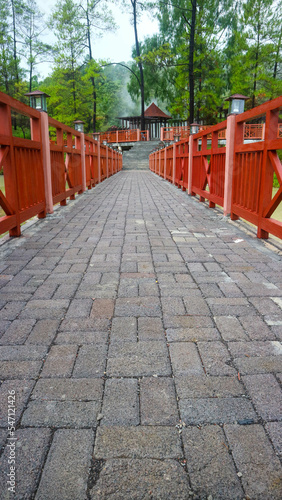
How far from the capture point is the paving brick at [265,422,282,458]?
4.24 ft

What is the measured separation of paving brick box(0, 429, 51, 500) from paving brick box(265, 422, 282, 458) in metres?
0.77

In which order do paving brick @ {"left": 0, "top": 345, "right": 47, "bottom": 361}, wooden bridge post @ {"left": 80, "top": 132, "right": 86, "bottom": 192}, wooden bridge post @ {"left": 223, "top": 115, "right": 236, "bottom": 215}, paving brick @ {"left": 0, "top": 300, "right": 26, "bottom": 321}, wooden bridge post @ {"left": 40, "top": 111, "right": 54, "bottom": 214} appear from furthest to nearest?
wooden bridge post @ {"left": 80, "top": 132, "right": 86, "bottom": 192} → wooden bridge post @ {"left": 40, "top": 111, "right": 54, "bottom": 214} → wooden bridge post @ {"left": 223, "top": 115, "right": 236, "bottom": 215} → paving brick @ {"left": 0, "top": 300, "right": 26, "bottom": 321} → paving brick @ {"left": 0, "top": 345, "right": 47, "bottom": 361}

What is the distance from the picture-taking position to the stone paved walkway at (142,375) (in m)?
1.19

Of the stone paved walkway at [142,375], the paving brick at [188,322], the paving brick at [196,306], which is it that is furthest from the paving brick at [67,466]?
the paving brick at [196,306]

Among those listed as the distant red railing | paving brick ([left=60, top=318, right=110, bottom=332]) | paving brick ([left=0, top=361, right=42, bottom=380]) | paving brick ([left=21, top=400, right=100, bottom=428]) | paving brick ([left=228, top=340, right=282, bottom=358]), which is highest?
the distant red railing

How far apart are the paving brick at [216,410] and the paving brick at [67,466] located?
376 millimetres

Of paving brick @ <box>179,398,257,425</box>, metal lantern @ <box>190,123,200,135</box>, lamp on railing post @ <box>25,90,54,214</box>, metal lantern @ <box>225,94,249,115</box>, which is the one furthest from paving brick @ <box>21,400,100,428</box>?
metal lantern @ <box>190,123,200,135</box>

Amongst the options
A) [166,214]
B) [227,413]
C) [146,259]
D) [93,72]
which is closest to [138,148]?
[93,72]

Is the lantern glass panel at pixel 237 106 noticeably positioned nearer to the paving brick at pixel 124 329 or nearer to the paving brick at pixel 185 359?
the paving brick at pixel 124 329

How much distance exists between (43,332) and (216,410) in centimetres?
106

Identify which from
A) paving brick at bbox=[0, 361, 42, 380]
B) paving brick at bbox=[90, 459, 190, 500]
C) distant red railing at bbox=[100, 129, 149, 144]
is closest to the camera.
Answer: paving brick at bbox=[90, 459, 190, 500]

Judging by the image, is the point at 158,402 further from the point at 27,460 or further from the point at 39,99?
the point at 39,99

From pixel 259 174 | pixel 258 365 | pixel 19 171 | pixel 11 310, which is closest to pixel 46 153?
pixel 19 171

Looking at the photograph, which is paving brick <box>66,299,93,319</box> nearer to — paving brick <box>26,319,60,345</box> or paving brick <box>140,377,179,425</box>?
paving brick <box>26,319,60,345</box>
